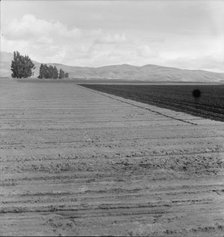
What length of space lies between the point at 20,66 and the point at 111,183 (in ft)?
489

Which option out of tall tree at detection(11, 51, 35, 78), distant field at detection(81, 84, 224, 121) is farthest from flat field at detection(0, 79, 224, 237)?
tall tree at detection(11, 51, 35, 78)

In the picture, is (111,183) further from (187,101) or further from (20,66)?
(20,66)

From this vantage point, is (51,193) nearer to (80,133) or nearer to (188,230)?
(188,230)

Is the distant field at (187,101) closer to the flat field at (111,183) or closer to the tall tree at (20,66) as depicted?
the flat field at (111,183)

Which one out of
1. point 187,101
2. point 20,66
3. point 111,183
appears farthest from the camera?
point 20,66

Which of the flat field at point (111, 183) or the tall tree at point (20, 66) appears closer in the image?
the flat field at point (111, 183)

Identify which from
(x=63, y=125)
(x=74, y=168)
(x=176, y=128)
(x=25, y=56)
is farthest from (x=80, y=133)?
(x=25, y=56)

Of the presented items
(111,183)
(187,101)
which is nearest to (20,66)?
(187,101)

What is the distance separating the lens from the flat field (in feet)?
16.4

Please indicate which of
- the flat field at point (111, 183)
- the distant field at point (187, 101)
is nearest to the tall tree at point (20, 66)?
the distant field at point (187, 101)

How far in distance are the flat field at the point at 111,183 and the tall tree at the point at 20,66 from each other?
142 meters

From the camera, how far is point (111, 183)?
6.80 meters

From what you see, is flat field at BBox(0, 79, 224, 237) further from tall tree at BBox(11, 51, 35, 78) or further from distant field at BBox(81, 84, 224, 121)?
tall tree at BBox(11, 51, 35, 78)

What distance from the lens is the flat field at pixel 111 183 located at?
197 inches
